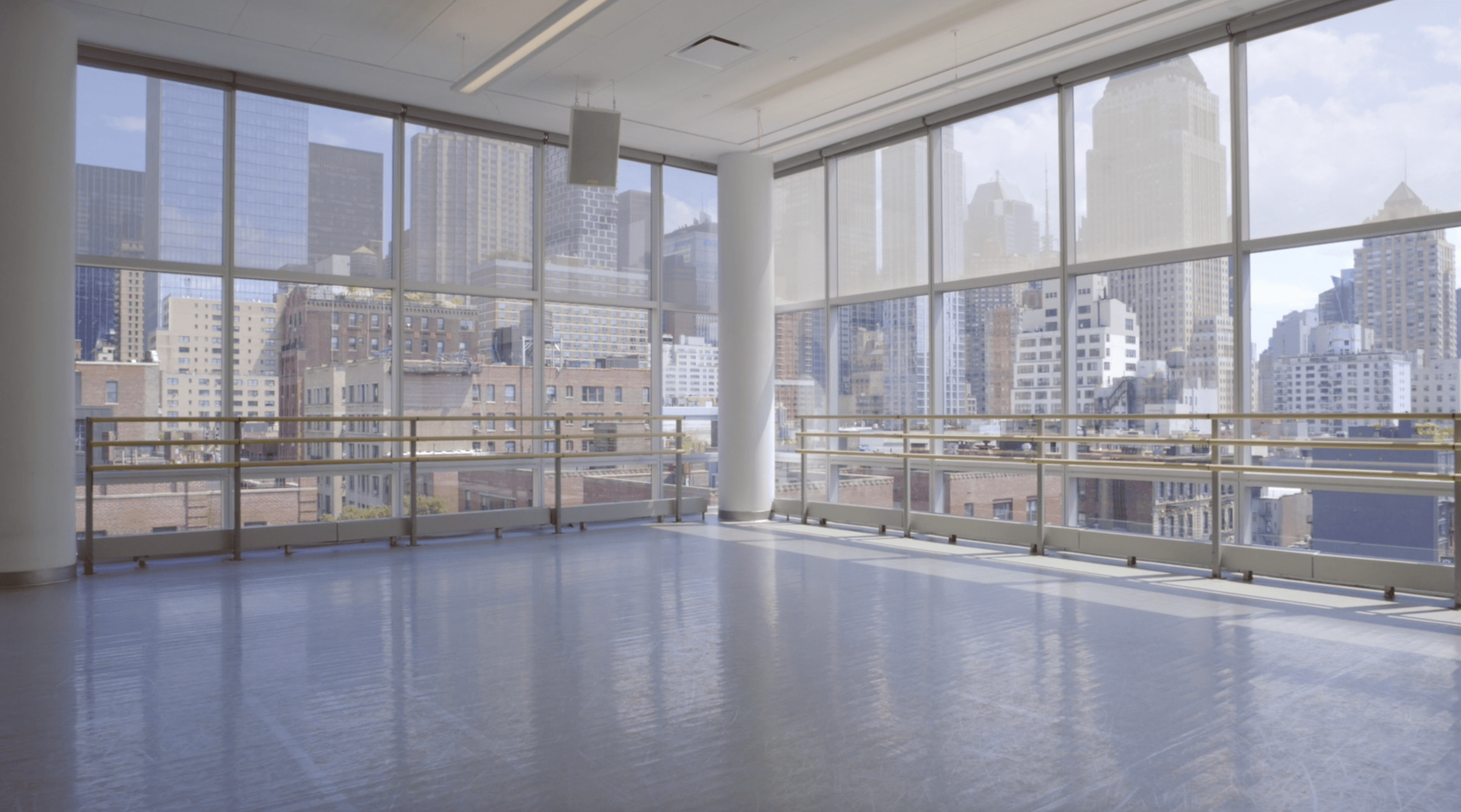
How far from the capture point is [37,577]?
545 cm

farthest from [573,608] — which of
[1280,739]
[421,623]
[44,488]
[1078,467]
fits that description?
[1078,467]

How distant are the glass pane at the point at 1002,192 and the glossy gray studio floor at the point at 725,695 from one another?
2765 mm

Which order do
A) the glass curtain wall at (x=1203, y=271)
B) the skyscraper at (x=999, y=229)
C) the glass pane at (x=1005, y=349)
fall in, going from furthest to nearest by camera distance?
the skyscraper at (x=999, y=229) < the glass pane at (x=1005, y=349) < the glass curtain wall at (x=1203, y=271)

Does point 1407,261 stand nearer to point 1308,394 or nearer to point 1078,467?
point 1308,394

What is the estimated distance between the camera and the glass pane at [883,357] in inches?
310

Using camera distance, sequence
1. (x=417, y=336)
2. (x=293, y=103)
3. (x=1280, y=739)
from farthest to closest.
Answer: (x=417, y=336) < (x=293, y=103) < (x=1280, y=739)

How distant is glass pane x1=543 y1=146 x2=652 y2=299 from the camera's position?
8258 mm

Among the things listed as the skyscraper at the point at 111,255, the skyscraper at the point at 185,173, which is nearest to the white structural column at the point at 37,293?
the skyscraper at the point at 111,255

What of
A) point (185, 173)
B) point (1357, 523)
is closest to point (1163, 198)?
point (1357, 523)

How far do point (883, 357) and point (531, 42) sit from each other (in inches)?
164

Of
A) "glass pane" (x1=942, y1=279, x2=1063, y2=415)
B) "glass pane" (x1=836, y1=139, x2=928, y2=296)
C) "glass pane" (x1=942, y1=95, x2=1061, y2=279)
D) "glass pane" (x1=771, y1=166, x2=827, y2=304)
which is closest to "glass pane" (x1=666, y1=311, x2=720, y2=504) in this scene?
"glass pane" (x1=771, y1=166, x2=827, y2=304)

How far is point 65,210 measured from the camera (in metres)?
5.58

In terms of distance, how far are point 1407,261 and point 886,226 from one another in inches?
155

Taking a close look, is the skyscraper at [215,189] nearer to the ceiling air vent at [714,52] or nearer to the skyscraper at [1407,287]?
the ceiling air vent at [714,52]
